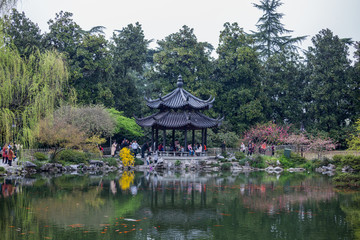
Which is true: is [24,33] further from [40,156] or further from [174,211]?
[174,211]

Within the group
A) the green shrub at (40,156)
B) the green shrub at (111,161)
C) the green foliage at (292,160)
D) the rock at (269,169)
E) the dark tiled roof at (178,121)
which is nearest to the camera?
the green shrub at (40,156)

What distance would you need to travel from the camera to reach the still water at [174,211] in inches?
402

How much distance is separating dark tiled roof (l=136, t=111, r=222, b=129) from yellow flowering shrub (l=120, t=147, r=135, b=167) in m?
3.14

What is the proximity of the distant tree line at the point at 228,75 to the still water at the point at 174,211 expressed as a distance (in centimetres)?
2063

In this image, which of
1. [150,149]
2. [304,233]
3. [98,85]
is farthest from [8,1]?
[98,85]

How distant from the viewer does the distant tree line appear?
38531 millimetres

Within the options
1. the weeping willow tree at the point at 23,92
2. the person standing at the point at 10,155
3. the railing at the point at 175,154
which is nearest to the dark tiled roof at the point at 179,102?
the railing at the point at 175,154

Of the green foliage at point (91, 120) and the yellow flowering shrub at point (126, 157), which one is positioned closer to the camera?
the yellow flowering shrub at point (126, 157)

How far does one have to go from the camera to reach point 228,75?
4269 centimetres

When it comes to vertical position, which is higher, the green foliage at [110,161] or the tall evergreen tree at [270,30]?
the tall evergreen tree at [270,30]

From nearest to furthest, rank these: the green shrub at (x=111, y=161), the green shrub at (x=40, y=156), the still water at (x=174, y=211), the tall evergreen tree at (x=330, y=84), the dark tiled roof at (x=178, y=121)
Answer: the still water at (x=174, y=211) < the green shrub at (x=40, y=156) < the green shrub at (x=111, y=161) < the dark tiled roof at (x=178, y=121) < the tall evergreen tree at (x=330, y=84)

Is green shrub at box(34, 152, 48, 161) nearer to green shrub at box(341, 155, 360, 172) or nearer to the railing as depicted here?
the railing

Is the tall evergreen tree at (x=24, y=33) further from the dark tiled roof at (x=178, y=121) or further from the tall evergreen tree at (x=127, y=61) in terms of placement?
the dark tiled roof at (x=178, y=121)

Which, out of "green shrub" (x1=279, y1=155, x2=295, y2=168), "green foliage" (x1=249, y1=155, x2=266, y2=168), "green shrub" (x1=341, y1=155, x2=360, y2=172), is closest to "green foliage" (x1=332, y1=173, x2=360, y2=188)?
"green shrub" (x1=341, y1=155, x2=360, y2=172)
